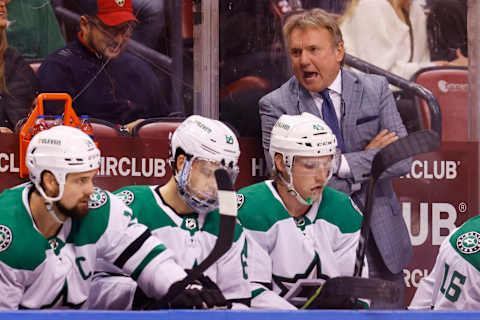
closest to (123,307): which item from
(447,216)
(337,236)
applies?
Result: (337,236)

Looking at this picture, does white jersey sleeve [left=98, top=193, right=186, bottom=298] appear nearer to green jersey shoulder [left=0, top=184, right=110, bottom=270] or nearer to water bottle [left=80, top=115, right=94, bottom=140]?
green jersey shoulder [left=0, top=184, right=110, bottom=270]

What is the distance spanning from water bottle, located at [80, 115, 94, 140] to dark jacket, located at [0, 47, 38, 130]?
28 cm

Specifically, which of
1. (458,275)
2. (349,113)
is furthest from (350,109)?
(458,275)

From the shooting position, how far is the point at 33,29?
4039 mm

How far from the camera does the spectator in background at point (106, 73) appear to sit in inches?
159

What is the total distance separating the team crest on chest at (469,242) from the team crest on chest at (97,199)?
4.27 ft

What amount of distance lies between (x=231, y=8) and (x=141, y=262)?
1783mm

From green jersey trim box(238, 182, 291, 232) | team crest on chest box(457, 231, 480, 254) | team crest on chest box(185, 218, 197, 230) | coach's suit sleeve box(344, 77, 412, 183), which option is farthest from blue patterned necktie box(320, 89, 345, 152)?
team crest on chest box(185, 218, 197, 230)

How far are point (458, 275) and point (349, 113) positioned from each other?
1102mm

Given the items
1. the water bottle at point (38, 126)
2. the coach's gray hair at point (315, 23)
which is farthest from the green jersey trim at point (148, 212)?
the coach's gray hair at point (315, 23)

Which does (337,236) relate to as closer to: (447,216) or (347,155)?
(347,155)

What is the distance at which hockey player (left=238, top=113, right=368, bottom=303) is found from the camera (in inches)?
127

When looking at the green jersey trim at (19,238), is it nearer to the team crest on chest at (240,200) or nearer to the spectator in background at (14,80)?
the team crest on chest at (240,200)

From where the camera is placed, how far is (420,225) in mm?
4320
